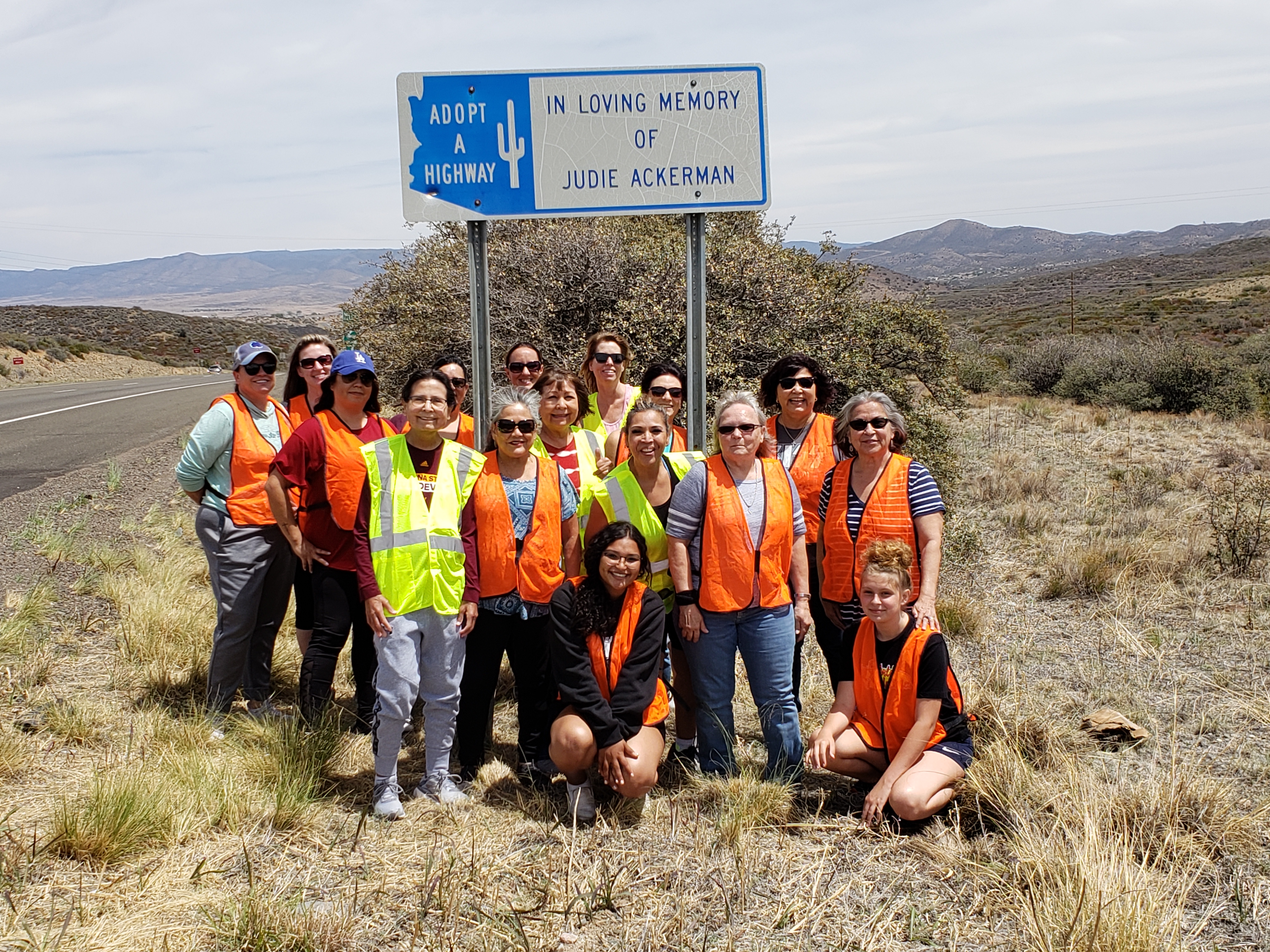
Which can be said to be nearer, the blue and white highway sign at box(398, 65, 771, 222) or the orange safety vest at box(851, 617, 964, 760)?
the orange safety vest at box(851, 617, 964, 760)

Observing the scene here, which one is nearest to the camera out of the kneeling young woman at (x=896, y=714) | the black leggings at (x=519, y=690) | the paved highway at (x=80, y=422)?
the kneeling young woman at (x=896, y=714)

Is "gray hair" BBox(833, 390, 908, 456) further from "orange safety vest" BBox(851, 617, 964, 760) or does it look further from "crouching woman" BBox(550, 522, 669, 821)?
"crouching woman" BBox(550, 522, 669, 821)

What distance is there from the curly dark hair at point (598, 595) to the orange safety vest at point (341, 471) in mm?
1066

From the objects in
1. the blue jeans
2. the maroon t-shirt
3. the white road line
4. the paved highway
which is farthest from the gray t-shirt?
the white road line

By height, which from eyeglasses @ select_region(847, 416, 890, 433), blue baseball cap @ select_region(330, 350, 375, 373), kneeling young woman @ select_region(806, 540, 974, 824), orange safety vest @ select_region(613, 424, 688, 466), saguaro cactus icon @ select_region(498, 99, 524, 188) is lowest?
kneeling young woman @ select_region(806, 540, 974, 824)

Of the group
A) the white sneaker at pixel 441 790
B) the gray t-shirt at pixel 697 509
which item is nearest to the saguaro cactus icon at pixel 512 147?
the gray t-shirt at pixel 697 509

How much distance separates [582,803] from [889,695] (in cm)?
125

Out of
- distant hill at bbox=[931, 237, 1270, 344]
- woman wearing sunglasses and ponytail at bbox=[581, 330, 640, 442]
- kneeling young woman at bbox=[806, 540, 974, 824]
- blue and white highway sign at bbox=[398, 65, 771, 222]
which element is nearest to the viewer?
kneeling young woman at bbox=[806, 540, 974, 824]

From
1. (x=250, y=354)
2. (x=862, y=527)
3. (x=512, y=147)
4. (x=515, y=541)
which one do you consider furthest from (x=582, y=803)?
(x=512, y=147)

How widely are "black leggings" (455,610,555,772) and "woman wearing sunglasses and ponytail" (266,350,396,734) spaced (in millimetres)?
550

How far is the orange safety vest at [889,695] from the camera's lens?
355cm

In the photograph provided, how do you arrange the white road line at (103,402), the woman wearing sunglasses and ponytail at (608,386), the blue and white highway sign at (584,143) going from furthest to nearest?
the white road line at (103,402)
the woman wearing sunglasses and ponytail at (608,386)
the blue and white highway sign at (584,143)

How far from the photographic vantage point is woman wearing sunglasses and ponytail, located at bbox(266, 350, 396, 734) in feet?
13.1

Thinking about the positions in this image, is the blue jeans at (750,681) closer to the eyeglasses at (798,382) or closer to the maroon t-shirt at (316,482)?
the eyeglasses at (798,382)
